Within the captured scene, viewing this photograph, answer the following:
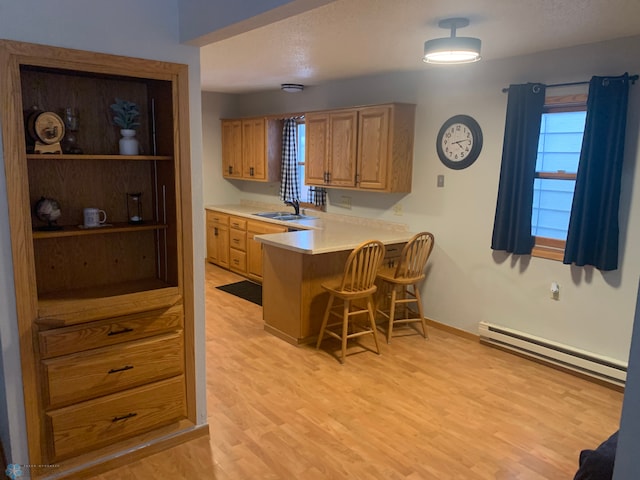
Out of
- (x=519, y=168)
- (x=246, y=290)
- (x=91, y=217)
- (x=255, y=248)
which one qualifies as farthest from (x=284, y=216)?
(x=91, y=217)

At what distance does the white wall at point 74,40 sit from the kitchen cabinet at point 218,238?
3.93 meters

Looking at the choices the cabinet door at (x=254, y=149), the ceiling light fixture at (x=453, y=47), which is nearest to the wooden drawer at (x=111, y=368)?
the ceiling light fixture at (x=453, y=47)

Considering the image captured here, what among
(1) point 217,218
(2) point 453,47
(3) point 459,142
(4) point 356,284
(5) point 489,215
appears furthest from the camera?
(1) point 217,218

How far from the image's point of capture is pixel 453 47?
290 cm

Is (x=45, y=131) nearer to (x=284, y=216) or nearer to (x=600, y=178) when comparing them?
(x=600, y=178)

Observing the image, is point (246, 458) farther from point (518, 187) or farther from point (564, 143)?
point (564, 143)

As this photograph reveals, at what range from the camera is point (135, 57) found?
2180mm

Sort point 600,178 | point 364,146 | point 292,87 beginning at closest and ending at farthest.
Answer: point 600,178, point 364,146, point 292,87

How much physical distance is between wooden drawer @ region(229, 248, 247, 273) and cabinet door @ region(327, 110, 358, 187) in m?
1.66

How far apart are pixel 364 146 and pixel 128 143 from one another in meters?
2.68

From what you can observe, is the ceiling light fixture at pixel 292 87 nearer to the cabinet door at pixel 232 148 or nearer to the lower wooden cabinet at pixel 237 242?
the cabinet door at pixel 232 148

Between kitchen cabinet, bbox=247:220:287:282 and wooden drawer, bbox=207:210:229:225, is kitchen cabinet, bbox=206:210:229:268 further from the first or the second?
kitchen cabinet, bbox=247:220:287:282

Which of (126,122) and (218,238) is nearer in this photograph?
(126,122)

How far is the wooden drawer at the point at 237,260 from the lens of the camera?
598cm
